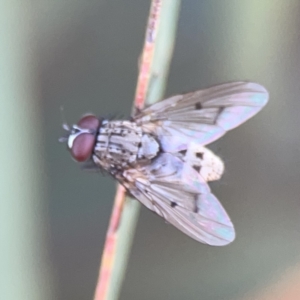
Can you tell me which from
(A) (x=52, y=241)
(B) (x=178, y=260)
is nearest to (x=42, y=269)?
(A) (x=52, y=241)

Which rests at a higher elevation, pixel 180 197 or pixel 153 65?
pixel 153 65

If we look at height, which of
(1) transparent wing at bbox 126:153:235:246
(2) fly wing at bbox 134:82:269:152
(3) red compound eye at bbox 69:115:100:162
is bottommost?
(1) transparent wing at bbox 126:153:235:246

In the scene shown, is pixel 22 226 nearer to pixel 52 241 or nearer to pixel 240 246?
pixel 52 241

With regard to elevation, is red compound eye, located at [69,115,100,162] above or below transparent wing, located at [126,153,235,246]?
above
